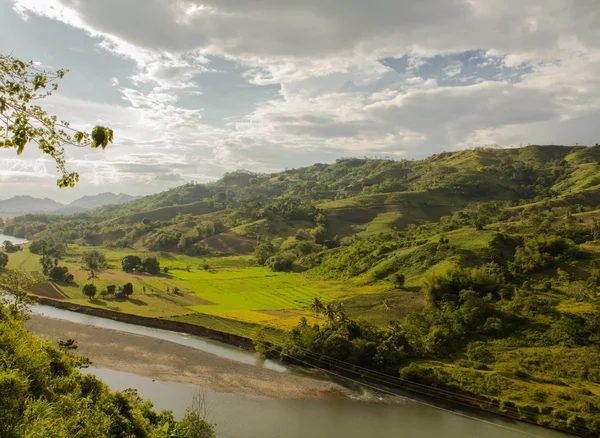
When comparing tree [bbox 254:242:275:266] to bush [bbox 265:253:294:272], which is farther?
tree [bbox 254:242:275:266]

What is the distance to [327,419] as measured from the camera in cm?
4003

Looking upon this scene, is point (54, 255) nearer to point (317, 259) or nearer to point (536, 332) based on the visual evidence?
point (317, 259)

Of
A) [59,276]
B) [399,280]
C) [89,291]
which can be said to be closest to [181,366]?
[89,291]

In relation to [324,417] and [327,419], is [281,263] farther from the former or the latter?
[327,419]

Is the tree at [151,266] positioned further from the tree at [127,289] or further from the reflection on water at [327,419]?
the reflection on water at [327,419]

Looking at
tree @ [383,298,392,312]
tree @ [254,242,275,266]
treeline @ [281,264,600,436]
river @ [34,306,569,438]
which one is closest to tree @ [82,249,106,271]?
tree @ [254,242,275,266]

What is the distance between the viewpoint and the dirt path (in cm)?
4562

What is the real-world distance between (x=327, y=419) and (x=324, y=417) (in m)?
0.42

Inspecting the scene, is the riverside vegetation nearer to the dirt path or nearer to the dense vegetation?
the dirt path

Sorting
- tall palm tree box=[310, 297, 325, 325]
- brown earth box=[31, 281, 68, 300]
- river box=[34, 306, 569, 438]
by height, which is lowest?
river box=[34, 306, 569, 438]

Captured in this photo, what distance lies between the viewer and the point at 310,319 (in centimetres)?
6606

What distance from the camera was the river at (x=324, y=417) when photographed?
3784 cm

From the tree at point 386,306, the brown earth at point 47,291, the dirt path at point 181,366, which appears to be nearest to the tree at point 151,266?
the brown earth at point 47,291

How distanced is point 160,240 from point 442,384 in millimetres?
137168
